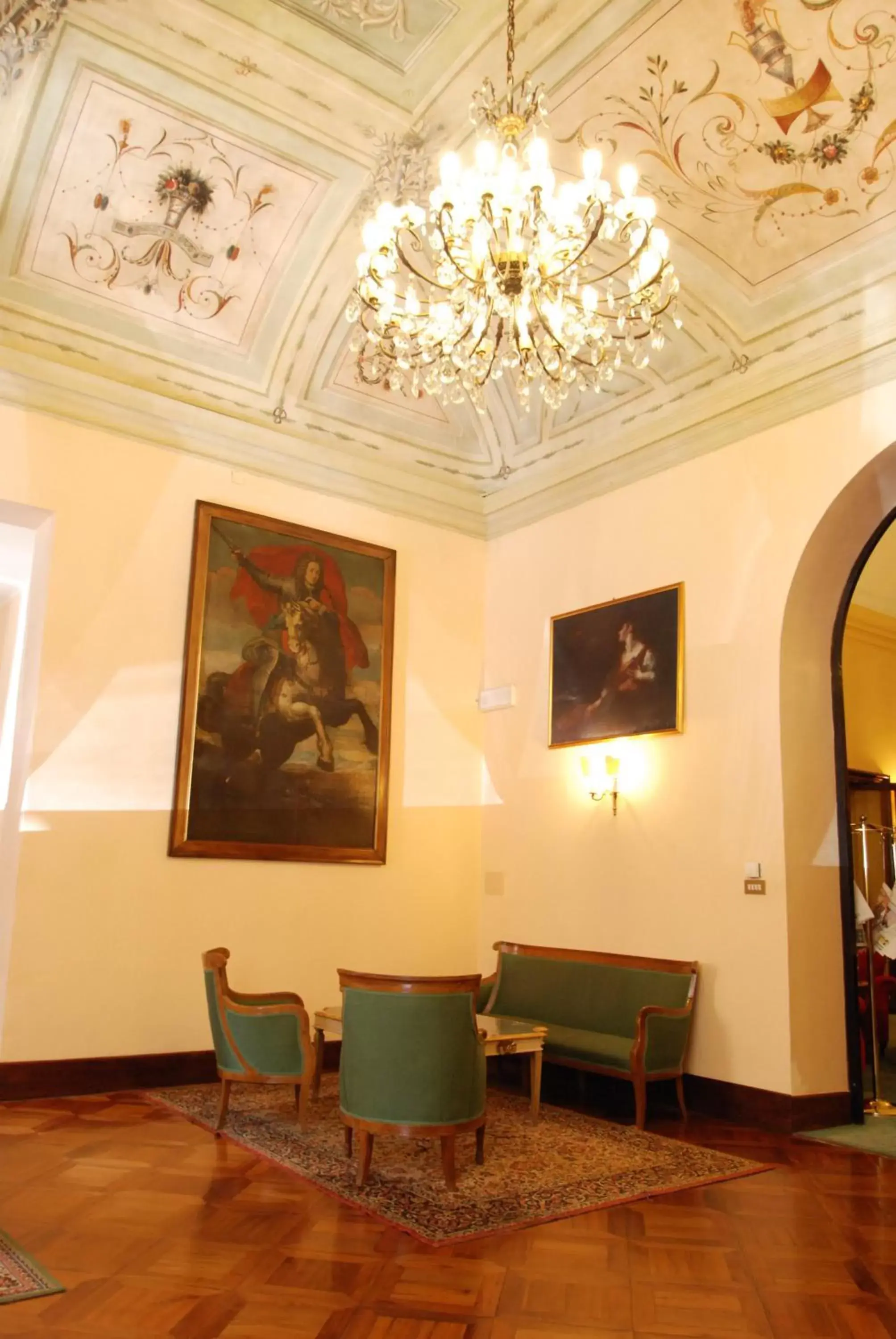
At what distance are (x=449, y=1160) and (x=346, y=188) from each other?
6.19 meters

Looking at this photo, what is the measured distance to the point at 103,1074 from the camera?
6754mm

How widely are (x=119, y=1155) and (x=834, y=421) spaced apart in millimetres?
6083

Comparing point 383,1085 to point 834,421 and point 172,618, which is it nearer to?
point 172,618

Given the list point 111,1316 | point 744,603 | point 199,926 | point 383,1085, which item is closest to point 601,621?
point 744,603

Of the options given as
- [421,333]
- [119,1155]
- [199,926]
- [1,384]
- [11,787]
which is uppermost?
[1,384]

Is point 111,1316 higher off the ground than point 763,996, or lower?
lower

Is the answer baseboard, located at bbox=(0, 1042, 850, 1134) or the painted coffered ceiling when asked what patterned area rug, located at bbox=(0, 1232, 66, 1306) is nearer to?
baseboard, located at bbox=(0, 1042, 850, 1134)

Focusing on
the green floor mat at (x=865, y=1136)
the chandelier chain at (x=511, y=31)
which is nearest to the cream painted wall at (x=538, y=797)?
the green floor mat at (x=865, y=1136)

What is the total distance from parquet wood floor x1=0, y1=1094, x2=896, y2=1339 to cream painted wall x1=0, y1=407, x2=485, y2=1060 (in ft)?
5.55

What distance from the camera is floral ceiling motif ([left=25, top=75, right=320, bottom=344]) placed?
6500 mm

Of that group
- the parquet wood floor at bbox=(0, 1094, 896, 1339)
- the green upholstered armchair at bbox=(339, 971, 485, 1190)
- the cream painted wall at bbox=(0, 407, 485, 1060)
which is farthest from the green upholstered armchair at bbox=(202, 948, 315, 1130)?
the cream painted wall at bbox=(0, 407, 485, 1060)

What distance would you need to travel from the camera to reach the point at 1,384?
277 inches

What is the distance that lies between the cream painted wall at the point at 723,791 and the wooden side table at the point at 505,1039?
1209 mm

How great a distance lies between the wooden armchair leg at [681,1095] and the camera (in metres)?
6.43
